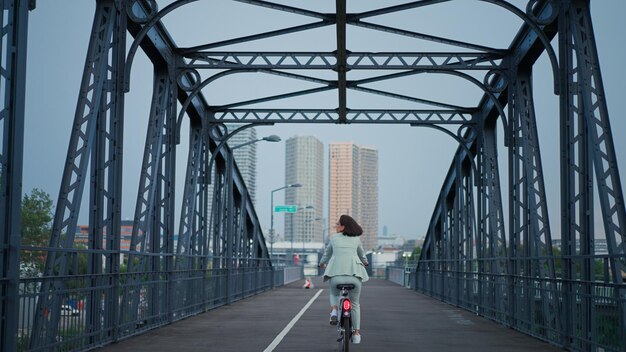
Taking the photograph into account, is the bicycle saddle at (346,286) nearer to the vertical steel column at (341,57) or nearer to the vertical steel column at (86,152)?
the vertical steel column at (86,152)

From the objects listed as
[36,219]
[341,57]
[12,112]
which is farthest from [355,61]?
[36,219]

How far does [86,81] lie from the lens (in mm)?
15594

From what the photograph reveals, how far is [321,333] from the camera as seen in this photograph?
17.7 m

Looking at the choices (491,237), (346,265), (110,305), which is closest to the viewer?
(346,265)

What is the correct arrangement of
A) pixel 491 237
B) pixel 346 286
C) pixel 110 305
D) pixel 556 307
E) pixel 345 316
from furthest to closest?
pixel 491 237 → pixel 556 307 → pixel 110 305 → pixel 346 286 → pixel 345 316

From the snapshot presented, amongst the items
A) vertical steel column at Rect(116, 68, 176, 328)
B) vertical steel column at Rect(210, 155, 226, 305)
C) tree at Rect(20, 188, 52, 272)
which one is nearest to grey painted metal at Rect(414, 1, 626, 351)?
vertical steel column at Rect(116, 68, 176, 328)

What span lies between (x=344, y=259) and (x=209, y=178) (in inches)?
675

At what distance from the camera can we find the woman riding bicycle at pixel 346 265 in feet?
44.6

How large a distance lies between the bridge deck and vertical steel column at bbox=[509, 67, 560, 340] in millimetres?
510

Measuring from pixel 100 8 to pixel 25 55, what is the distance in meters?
4.88

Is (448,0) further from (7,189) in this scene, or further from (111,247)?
(7,189)

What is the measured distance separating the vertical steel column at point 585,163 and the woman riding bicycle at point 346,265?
2991mm

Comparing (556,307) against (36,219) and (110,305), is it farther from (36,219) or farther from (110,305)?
(36,219)

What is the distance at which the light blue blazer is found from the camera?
536 inches
